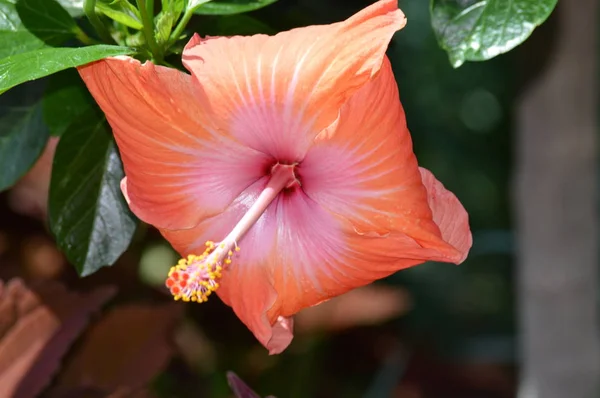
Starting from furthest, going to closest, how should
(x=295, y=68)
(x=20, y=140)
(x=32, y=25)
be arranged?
(x=20, y=140) < (x=32, y=25) < (x=295, y=68)

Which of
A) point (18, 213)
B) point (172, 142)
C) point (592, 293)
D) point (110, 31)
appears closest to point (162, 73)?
point (172, 142)

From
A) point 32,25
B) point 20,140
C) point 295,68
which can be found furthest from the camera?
point 20,140

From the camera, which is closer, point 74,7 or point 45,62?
point 45,62

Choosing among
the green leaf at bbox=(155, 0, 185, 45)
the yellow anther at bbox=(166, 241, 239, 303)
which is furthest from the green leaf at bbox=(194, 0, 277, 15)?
the yellow anther at bbox=(166, 241, 239, 303)

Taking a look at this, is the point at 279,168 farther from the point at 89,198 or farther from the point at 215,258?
the point at 89,198

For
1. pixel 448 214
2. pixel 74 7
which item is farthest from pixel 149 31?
pixel 448 214
